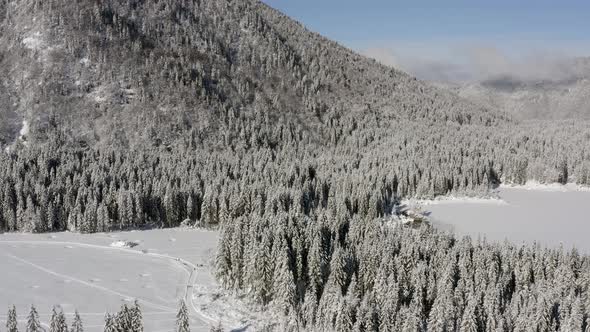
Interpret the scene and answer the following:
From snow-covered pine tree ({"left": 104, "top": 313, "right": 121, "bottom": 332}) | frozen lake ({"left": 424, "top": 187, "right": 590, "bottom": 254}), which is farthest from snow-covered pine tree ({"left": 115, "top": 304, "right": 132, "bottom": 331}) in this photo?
frozen lake ({"left": 424, "top": 187, "right": 590, "bottom": 254})

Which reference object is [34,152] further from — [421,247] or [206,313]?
[421,247]

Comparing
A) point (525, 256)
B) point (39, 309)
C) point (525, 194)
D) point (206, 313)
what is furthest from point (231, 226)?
point (525, 194)

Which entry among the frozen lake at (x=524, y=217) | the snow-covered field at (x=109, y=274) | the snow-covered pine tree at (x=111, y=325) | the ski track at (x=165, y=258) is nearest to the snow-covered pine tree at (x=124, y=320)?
the snow-covered pine tree at (x=111, y=325)

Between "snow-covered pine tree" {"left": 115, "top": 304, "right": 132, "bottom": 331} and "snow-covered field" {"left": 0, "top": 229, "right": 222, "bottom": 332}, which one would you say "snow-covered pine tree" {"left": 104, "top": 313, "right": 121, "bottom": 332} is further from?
"snow-covered field" {"left": 0, "top": 229, "right": 222, "bottom": 332}

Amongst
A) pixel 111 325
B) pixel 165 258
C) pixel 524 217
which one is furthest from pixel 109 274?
pixel 524 217

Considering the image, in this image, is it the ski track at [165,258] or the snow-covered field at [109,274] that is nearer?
the snow-covered field at [109,274]

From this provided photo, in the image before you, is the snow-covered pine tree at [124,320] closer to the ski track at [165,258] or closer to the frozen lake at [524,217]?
the ski track at [165,258]
